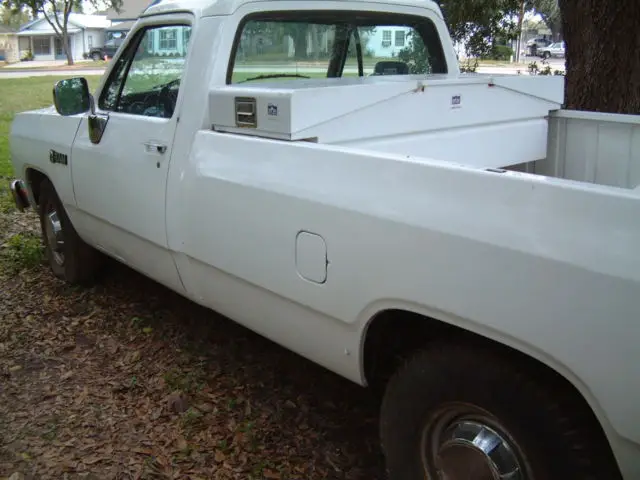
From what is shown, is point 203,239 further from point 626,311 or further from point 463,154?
point 626,311

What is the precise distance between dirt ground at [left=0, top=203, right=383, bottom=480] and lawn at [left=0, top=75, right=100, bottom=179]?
571 centimetres

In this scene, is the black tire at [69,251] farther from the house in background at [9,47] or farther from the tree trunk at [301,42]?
the house in background at [9,47]

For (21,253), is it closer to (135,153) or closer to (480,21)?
(135,153)

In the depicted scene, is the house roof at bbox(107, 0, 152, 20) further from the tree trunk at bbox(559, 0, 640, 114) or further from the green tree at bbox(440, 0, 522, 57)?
the tree trunk at bbox(559, 0, 640, 114)

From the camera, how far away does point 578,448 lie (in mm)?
1987

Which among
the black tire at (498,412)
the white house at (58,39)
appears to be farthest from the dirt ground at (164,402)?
the white house at (58,39)

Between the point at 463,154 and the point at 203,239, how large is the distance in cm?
131

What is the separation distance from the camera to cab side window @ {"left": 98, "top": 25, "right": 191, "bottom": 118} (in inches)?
149

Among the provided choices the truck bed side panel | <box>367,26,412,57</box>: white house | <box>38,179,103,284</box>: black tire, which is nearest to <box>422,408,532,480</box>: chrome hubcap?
the truck bed side panel

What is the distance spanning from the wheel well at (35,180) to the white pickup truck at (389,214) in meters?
0.37

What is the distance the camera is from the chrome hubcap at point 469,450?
7.10 ft

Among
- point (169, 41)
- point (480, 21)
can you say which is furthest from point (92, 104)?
point (480, 21)

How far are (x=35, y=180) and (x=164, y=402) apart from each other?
2462 mm

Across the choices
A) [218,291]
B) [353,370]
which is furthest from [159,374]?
[353,370]
